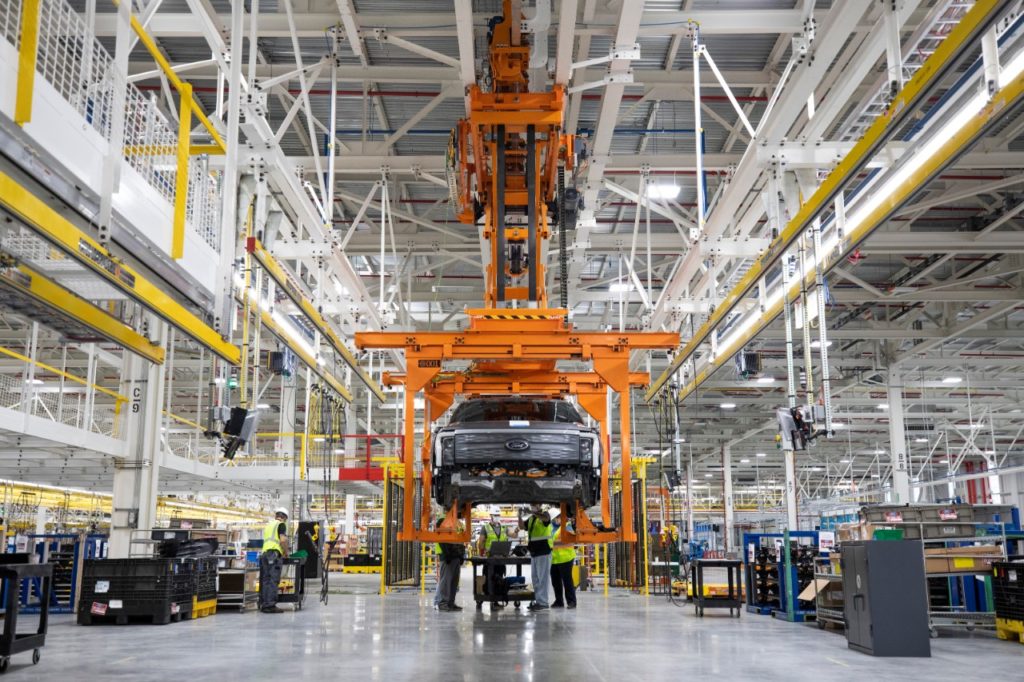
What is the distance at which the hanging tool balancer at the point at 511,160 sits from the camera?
32.0 ft

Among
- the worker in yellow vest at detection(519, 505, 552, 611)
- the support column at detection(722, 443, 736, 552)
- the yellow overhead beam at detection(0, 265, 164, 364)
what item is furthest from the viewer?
the support column at detection(722, 443, 736, 552)

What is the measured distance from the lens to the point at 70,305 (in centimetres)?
758

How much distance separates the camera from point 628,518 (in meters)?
9.15

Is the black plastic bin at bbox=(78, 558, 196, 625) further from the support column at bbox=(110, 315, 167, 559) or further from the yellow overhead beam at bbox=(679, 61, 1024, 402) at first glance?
the yellow overhead beam at bbox=(679, 61, 1024, 402)

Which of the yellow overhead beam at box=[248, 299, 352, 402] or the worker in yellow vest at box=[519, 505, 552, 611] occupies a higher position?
the yellow overhead beam at box=[248, 299, 352, 402]

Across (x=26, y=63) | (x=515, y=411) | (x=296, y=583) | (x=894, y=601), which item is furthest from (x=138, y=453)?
(x=894, y=601)

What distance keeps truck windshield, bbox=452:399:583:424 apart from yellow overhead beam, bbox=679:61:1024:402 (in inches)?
116

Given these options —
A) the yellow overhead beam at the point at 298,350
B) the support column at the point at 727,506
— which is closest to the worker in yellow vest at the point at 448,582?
the yellow overhead beam at the point at 298,350

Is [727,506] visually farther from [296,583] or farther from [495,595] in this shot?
[296,583]

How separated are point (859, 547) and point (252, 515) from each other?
3728cm

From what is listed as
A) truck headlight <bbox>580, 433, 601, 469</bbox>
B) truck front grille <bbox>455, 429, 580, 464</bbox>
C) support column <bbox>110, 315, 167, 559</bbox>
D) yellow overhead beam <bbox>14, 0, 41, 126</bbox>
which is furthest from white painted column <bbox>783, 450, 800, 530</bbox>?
yellow overhead beam <bbox>14, 0, 41, 126</bbox>

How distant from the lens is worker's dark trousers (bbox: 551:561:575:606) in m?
14.0

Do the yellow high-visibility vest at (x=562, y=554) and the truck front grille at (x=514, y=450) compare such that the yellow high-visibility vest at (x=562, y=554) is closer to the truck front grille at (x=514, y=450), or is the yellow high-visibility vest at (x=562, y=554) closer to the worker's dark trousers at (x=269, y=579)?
the worker's dark trousers at (x=269, y=579)

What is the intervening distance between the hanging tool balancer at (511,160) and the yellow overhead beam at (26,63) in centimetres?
520
